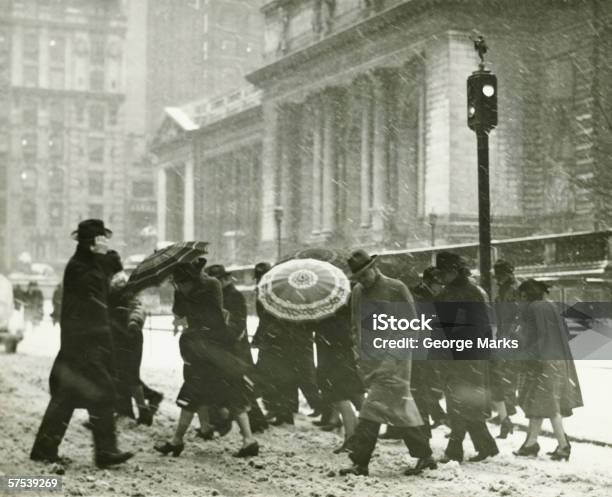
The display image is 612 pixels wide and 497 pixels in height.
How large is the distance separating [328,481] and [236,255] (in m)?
6.98

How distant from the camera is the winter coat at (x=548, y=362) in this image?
6.39 meters

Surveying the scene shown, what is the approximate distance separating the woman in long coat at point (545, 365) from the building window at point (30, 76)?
4.14m

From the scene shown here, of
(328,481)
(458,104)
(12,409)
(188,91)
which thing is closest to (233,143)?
(458,104)

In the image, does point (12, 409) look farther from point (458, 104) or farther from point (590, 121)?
point (458, 104)

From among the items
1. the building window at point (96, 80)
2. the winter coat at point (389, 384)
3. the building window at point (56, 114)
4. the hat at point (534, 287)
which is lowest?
the winter coat at point (389, 384)

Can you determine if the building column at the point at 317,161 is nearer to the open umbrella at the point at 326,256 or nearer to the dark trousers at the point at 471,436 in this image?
the open umbrella at the point at 326,256

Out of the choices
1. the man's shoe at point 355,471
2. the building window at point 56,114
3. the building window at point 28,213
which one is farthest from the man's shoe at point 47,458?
the building window at point 56,114

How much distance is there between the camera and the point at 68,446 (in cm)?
677

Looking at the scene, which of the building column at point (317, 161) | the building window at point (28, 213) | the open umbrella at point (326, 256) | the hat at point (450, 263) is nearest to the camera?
the hat at point (450, 263)

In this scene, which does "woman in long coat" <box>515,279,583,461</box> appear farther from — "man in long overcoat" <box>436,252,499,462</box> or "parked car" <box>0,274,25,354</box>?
"parked car" <box>0,274,25,354</box>

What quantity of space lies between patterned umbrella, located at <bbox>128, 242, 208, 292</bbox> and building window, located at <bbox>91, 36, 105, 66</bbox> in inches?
A: 71.4

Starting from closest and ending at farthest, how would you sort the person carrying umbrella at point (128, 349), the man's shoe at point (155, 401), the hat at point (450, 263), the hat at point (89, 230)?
the hat at point (89, 230)
the hat at point (450, 263)
the person carrying umbrella at point (128, 349)
the man's shoe at point (155, 401)

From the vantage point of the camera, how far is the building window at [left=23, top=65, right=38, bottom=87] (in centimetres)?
783

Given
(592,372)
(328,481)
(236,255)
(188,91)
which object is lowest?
(328,481)
